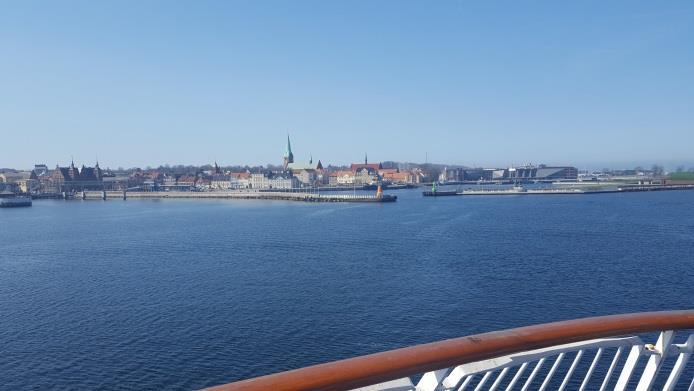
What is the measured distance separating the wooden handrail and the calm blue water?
Answer: 21.9 ft

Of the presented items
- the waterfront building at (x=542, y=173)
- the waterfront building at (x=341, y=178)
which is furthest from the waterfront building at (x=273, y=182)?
the waterfront building at (x=542, y=173)

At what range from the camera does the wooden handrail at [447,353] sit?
831 mm

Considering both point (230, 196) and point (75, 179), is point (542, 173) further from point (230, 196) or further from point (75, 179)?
point (75, 179)

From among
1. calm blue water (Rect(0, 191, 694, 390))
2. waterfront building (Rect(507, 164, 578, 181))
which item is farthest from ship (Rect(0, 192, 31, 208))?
waterfront building (Rect(507, 164, 578, 181))

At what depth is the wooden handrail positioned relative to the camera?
0.83m

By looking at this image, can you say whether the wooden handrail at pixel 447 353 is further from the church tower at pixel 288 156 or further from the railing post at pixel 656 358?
the church tower at pixel 288 156

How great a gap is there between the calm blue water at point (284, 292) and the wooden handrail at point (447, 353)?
6.68 m

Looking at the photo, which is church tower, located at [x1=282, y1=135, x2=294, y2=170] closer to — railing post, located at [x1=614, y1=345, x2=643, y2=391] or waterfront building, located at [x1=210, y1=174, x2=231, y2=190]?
waterfront building, located at [x1=210, y1=174, x2=231, y2=190]

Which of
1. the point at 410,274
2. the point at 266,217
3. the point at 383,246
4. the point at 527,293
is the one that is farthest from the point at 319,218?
the point at 527,293

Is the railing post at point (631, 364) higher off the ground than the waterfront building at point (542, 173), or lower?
higher

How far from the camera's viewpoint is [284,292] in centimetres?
1157

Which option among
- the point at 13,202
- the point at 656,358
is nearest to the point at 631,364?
the point at 656,358

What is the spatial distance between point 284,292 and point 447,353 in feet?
35.7

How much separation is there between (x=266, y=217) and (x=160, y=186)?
142 ft
